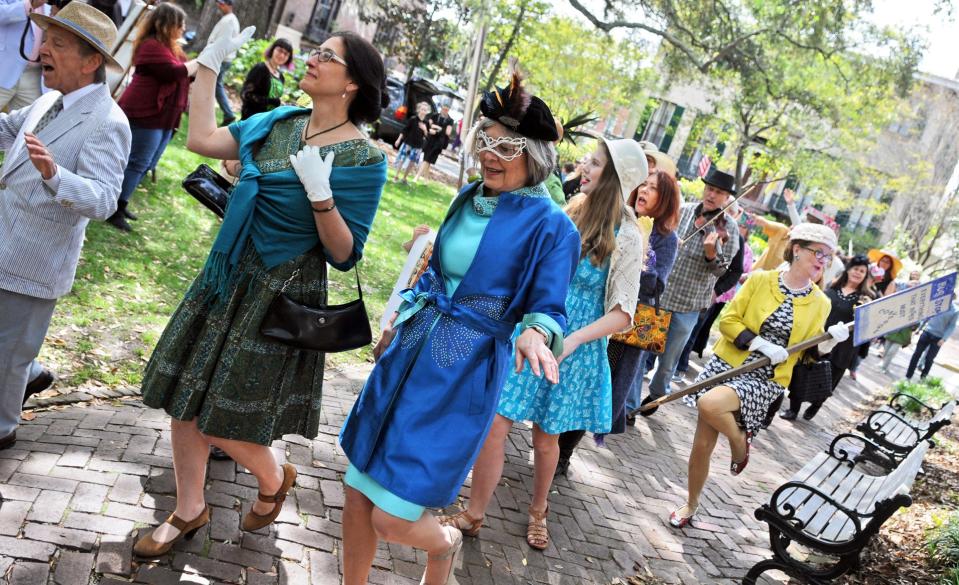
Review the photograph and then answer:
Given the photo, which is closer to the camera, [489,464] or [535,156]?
[535,156]

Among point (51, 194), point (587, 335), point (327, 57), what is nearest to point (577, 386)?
point (587, 335)

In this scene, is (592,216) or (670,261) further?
(670,261)

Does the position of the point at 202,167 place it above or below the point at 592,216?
below

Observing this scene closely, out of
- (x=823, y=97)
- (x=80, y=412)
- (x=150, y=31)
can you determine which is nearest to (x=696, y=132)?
(x=823, y=97)

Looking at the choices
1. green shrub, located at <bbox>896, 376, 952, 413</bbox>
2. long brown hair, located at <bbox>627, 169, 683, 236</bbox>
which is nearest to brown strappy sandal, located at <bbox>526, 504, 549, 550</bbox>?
long brown hair, located at <bbox>627, 169, 683, 236</bbox>

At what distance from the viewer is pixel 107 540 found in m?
3.06

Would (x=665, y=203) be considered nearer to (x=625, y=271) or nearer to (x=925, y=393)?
(x=625, y=271)

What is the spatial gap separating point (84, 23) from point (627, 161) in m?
2.44

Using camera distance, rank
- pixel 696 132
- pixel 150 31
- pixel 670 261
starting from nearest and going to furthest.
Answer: pixel 670 261, pixel 150 31, pixel 696 132

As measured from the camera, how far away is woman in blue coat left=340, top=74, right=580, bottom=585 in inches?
106

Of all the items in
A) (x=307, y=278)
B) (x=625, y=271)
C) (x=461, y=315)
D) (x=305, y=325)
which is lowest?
(x=305, y=325)

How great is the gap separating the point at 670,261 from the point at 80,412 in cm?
373

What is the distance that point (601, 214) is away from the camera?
4.05 metres

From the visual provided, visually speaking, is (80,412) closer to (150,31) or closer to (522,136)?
(522,136)
